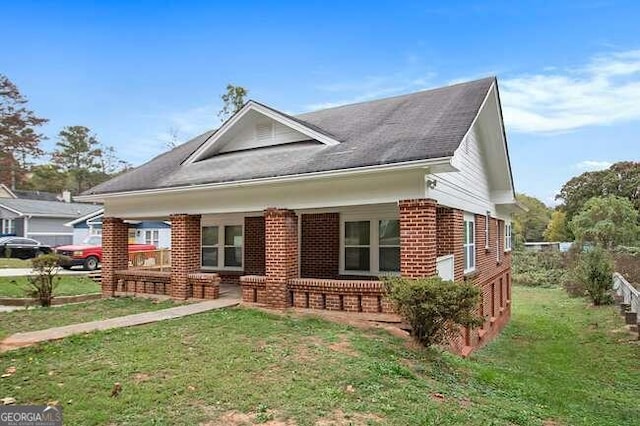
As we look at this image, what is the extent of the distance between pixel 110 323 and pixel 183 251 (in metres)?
3.26

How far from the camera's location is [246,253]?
1457cm

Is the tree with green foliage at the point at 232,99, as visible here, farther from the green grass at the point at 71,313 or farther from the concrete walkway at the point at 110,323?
the concrete walkway at the point at 110,323

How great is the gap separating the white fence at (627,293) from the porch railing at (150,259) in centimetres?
1649

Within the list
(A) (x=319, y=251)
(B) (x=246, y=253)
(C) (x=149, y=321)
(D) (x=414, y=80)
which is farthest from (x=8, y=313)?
(D) (x=414, y=80)

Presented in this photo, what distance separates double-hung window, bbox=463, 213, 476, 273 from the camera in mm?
11674

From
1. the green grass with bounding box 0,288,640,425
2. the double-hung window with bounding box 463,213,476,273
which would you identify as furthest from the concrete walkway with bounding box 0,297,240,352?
the double-hung window with bounding box 463,213,476,273

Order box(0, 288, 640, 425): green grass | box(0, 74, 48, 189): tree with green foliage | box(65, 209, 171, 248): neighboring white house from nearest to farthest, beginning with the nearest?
box(0, 288, 640, 425): green grass
box(0, 74, 48, 189): tree with green foliage
box(65, 209, 171, 248): neighboring white house

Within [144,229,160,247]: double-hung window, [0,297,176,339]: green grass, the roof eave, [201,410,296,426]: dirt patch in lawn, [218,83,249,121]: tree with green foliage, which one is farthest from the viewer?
[144,229,160,247]: double-hung window

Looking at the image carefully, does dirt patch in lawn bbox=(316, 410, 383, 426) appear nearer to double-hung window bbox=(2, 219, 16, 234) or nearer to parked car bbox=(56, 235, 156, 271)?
parked car bbox=(56, 235, 156, 271)

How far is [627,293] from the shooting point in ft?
55.4

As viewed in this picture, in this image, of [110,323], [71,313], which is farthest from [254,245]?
[110,323]

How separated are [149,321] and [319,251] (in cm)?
547

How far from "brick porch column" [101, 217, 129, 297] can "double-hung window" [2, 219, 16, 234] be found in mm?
26255

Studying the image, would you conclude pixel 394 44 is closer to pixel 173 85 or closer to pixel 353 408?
pixel 173 85
